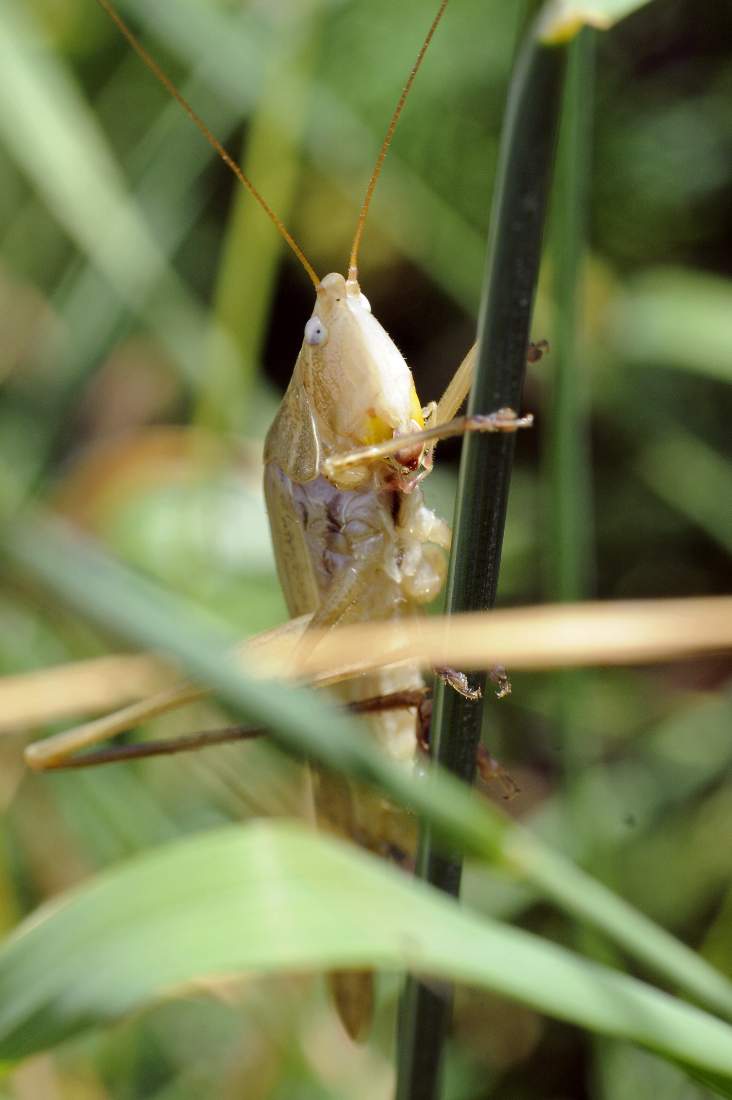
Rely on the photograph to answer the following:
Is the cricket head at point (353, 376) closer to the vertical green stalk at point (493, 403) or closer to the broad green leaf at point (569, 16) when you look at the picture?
the vertical green stalk at point (493, 403)

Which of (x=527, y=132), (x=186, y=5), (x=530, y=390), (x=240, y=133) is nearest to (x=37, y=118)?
(x=186, y=5)

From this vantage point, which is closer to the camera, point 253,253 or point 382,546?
point 382,546

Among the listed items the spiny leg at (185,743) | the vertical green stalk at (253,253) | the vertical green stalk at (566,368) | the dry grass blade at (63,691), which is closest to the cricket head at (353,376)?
the vertical green stalk at (566,368)

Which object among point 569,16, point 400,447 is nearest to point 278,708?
point 569,16

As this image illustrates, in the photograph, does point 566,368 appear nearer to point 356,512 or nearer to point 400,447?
point 400,447

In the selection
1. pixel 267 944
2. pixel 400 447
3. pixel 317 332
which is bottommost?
pixel 267 944

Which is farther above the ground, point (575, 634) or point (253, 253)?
point (253, 253)

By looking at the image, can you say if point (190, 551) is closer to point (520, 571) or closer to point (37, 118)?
point (520, 571)
